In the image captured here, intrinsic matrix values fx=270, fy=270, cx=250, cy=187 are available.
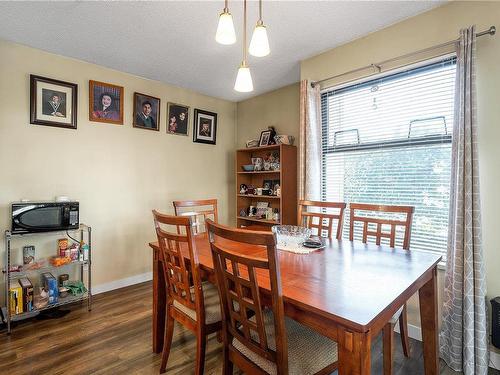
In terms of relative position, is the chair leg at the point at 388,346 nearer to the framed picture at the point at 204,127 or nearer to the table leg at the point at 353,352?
the table leg at the point at 353,352

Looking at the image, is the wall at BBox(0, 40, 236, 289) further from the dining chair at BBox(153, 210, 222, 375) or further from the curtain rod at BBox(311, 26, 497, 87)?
the curtain rod at BBox(311, 26, 497, 87)

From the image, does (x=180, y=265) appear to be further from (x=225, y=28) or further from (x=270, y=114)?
(x=270, y=114)

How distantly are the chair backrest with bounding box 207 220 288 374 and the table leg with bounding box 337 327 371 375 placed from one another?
0.70ft

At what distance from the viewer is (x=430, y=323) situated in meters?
1.55

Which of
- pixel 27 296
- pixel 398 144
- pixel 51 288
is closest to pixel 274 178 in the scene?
pixel 398 144

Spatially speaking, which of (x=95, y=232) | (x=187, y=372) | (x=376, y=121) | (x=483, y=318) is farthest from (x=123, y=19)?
(x=483, y=318)

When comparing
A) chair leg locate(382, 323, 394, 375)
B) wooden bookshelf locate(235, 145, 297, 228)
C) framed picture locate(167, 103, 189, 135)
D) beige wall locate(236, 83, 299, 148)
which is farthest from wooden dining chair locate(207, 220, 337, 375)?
framed picture locate(167, 103, 189, 135)

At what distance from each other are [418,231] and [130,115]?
3.19 meters

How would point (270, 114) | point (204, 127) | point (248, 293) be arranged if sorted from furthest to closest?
point (204, 127) < point (270, 114) < point (248, 293)

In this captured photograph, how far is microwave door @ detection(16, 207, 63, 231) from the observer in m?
2.26

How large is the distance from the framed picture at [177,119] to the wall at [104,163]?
78 millimetres

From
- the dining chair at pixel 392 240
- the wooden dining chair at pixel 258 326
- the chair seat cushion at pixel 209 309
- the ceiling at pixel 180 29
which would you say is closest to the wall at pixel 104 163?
the ceiling at pixel 180 29

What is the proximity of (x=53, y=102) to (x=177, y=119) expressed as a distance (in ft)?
4.41

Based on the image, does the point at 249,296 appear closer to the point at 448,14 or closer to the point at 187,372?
the point at 187,372
